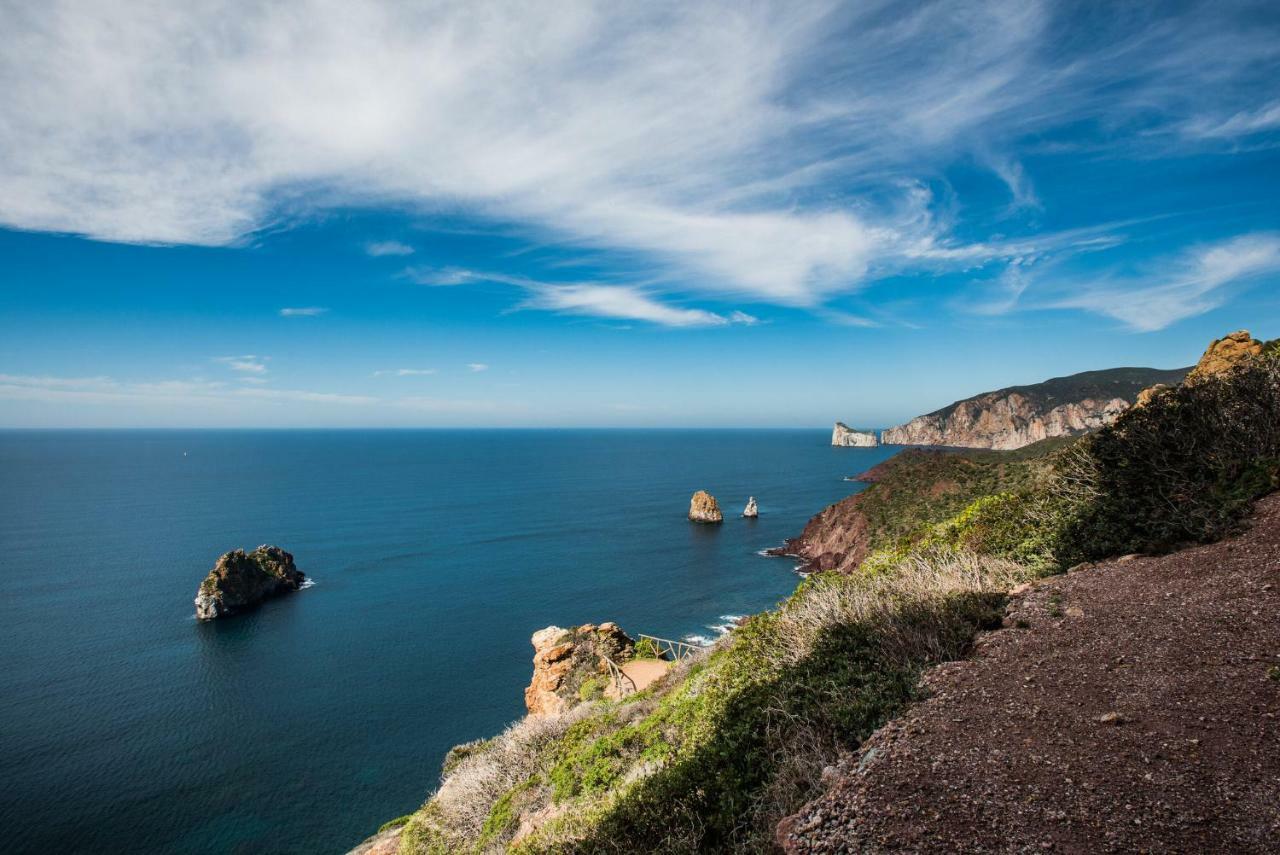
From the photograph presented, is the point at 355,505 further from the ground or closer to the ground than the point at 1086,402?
closer to the ground

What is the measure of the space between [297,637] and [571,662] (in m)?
37.7

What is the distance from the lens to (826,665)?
9320 millimetres

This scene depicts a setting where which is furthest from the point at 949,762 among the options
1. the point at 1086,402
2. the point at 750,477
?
the point at 1086,402

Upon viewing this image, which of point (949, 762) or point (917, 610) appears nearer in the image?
point (949, 762)

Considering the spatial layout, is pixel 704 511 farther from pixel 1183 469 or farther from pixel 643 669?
pixel 1183 469

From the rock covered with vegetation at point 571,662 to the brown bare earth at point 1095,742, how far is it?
67.8 feet

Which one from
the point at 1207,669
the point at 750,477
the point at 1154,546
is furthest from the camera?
the point at 750,477

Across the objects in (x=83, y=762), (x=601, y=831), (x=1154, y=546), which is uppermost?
(x=1154, y=546)

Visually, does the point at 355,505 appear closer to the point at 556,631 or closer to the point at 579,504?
the point at 579,504

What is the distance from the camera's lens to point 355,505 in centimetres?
10925

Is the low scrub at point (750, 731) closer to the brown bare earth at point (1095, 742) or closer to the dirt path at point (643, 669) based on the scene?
the brown bare earth at point (1095, 742)

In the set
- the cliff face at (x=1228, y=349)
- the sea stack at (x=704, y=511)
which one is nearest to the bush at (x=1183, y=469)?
the cliff face at (x=1228, y=349)

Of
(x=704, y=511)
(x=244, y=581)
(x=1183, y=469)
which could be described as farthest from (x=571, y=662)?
(x=704, y=511)

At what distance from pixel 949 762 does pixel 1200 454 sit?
1008 centimetres
